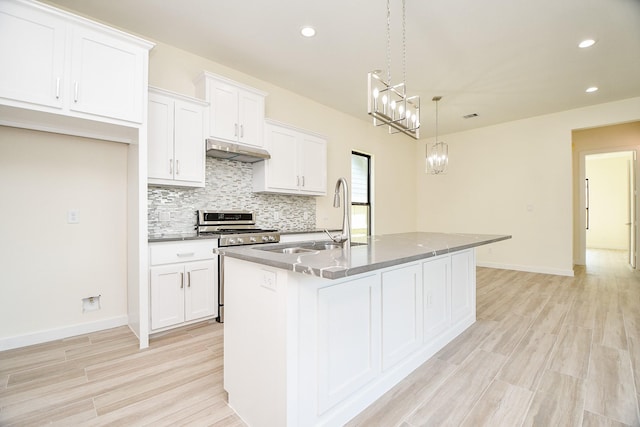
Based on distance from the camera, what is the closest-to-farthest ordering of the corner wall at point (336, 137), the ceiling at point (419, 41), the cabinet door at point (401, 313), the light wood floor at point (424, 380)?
the light wood floor at point (424, 380) → the cabinet door at point (401, 313) → the ceiling at point (419, 41) → the corner wall at point (336, 137)

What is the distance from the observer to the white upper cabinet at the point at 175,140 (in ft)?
8.86

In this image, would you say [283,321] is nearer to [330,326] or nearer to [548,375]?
[330,326]

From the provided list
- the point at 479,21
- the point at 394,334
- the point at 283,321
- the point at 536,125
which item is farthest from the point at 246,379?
the point at 536,125

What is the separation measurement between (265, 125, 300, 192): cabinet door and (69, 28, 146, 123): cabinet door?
152cm

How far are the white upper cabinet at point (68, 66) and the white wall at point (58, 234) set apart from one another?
1.34ft

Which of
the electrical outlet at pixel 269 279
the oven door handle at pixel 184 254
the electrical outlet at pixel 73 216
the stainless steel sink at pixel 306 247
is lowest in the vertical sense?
the oven door handle at pixel 184 254

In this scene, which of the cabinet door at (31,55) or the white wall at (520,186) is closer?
the cabinet door at (31,55)

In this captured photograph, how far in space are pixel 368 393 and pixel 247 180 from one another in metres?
2.84

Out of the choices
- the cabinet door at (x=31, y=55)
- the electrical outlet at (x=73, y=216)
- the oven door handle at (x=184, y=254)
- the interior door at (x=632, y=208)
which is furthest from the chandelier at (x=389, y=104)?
the interior door at (x=632, y=208)

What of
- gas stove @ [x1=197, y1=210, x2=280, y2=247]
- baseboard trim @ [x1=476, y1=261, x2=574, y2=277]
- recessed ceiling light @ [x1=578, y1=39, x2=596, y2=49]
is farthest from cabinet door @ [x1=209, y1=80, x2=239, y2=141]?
baseboard trim @ [x1=476, y1=261, x2=574, y2=277]

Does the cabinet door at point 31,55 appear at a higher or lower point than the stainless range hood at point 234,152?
higher

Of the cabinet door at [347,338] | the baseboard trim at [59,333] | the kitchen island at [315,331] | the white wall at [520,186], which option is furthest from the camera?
the white wall at [520,186]

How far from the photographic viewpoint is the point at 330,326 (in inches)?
57.6

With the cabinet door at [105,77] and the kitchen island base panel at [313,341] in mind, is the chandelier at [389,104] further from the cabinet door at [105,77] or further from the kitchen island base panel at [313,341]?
the cabinet door at [105,77]
